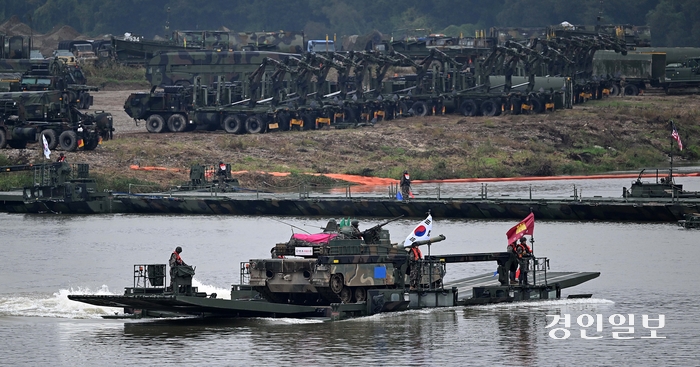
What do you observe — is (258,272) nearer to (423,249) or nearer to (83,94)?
(423,249)

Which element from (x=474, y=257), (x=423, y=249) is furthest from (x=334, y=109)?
(x=474, y=257)

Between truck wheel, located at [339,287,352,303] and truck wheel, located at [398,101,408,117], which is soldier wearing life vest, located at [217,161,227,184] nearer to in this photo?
truck wheel, located at [339,287,352,303]

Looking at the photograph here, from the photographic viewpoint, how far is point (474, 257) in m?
35.3

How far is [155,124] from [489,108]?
21.7 meters

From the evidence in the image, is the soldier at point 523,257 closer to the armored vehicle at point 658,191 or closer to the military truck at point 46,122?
the armored vehicle at point 658,191

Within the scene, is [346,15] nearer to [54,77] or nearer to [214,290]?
[54,77]

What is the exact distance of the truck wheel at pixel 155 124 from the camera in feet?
262

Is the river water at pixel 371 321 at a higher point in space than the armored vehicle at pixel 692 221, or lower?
lower

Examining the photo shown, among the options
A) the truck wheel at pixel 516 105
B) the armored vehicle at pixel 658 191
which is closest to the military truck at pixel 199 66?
the truck wheel at pixel 516 105

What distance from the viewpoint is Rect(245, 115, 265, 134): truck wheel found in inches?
3145

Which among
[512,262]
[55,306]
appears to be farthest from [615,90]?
[55,306]

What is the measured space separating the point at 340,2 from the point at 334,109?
266 ft

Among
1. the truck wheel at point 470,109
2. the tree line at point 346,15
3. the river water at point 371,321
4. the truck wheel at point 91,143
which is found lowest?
the river water at point 371,321

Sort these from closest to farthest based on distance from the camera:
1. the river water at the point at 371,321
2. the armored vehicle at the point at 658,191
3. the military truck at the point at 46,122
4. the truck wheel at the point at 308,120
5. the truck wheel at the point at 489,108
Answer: the river water at the point at 371,321 → the armored vehicle at the point at 658,191 → the military truck at the point at 46,122 → the truck wheel at the point at 308,120 → the truck wheel at the point at 489,108
